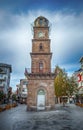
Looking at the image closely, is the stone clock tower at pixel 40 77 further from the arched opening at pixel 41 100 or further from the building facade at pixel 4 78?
the building facade at pixel 4 78

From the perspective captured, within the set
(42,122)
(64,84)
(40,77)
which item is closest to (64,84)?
(64,84)

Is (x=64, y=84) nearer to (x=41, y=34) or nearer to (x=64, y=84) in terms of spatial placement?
(x=64, y=84)

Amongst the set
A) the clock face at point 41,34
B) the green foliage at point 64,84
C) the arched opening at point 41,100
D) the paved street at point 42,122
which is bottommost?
the paved street at point 42,122

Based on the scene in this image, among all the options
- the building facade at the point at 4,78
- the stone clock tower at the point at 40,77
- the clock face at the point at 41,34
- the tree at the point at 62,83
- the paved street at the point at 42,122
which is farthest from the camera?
the building facade at the point at 4,78

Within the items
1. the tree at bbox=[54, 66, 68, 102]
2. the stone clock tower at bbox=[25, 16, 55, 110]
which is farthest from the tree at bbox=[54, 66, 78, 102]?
the stone clock tower at bbox=[25, 16, 55, 110]

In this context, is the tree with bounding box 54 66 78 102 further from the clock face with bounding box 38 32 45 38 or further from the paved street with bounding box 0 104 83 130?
the paved street with bounding box 0 104 83 130

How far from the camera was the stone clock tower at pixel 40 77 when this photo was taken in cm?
3062

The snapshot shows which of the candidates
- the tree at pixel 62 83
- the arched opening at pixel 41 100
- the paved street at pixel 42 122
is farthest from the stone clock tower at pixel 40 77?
the tree at pixel 62 83

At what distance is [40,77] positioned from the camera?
3102cm

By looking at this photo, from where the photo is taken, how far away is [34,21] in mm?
35094

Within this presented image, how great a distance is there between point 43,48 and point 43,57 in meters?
1.90

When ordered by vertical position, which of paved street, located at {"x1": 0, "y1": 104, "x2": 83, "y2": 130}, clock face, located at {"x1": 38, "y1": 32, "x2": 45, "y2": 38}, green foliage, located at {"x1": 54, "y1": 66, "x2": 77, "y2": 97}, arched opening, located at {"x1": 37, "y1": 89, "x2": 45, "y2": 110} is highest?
clock face, located at {"x1": 38, "y1": 32, "x2": 45, "y2": 38}

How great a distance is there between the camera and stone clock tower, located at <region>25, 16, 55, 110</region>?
30625 mm

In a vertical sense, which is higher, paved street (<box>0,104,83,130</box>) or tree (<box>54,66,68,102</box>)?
tree (<box>54,66,68,102</box>)
